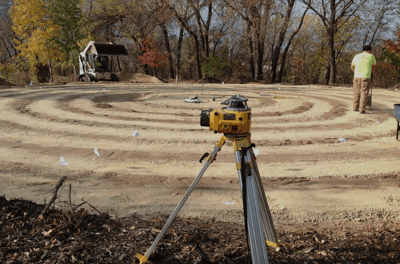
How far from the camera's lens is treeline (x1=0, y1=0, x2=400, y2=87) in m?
24.0

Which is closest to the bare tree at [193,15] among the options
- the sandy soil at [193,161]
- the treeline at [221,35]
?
the treeline at [221,35]

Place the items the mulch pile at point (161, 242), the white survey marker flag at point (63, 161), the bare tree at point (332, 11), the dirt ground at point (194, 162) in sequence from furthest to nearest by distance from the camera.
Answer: the bare tree at point (332, 11)
the white survey marker flag at point (63, 161)
the dirt ground at point (194, 162)
the mulch pile at point (161, 242)

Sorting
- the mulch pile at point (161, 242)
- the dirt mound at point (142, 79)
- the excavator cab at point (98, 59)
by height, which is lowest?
the mulch pile at point (161, 242)

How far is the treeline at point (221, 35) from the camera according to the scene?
24.0m

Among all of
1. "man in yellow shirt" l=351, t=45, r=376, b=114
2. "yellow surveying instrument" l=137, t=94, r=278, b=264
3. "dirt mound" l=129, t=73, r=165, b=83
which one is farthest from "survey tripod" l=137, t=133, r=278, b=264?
"dirt mound" l=129, t=73, r=165, b=83

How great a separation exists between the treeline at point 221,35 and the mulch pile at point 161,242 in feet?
53.2

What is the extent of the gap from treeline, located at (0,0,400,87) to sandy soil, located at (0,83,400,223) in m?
10.4

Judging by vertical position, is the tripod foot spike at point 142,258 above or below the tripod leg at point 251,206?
below

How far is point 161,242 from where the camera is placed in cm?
314

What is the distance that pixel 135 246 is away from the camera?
3033mm

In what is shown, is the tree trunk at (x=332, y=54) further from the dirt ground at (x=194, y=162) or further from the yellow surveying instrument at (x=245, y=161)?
the yellow surveying instrument at (x=245, y=161)

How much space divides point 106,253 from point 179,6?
23.8 meters

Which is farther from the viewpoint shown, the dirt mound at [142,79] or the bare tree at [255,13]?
the dirt mound at [142,79]

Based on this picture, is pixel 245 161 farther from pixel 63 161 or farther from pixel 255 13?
pixel 255 13
